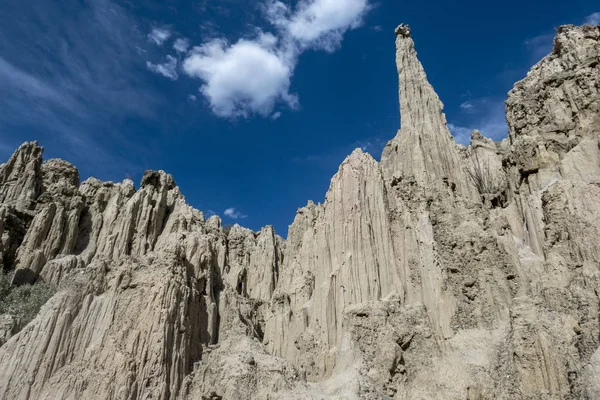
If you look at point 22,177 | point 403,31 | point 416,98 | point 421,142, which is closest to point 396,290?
point 421,142

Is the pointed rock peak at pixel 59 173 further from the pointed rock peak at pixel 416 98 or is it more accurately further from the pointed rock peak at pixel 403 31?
the pointed rock peak at pixel 403 31

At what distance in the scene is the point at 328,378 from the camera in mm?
23375

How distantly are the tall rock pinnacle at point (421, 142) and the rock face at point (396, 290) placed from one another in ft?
0.48

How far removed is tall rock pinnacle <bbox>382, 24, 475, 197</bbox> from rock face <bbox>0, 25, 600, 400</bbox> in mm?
146

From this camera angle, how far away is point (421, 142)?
110 feet

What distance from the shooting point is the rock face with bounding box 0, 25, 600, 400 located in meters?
19.7

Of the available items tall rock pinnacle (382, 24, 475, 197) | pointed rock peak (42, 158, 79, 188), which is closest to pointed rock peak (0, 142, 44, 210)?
pointed rock peak (42, 158, 79, 188)

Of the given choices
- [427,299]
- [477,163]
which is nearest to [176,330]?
[427,299]

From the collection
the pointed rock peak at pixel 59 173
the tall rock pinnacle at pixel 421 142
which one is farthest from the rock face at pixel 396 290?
the pointed rock peak at pixel 59 173

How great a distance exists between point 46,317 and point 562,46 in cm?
3616

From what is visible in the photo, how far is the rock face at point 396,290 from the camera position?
19.7 m

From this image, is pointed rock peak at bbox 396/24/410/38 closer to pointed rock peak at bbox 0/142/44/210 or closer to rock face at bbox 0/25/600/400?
rock face at bbox 0/25/600/400

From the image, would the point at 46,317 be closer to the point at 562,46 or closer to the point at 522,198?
the point at 522,198

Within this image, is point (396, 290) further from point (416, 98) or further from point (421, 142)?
point (416, 98)
